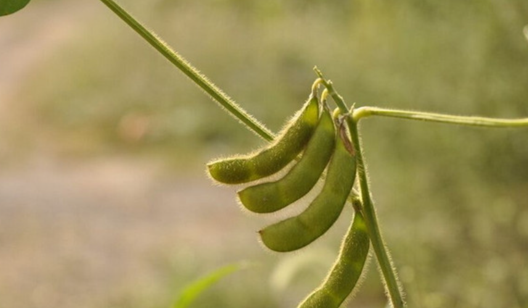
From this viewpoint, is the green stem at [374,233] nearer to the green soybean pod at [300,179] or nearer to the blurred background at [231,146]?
the green soybean pod at [300,179]

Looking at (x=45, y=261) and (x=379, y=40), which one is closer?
(x=379, y=40)

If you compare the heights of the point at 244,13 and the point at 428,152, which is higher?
the point at 244,13

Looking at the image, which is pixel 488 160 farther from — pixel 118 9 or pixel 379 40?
pixel 118 9

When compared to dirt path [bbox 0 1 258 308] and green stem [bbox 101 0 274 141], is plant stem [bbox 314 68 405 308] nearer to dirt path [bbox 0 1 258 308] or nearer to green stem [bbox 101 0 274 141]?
green stem [bbox 101 0 274 141]

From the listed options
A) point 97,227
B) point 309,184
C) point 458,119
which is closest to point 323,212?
point 309,184

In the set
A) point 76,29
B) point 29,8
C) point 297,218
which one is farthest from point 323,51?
point 297,218

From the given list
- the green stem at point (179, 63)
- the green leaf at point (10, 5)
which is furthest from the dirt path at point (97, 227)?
the green stem at point (179, 63)

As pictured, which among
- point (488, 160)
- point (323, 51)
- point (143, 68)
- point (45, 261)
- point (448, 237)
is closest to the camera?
point (488, 160)

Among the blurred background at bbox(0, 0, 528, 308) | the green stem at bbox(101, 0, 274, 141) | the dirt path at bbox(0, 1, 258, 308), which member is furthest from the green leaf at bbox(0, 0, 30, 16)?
the dirt path at bbox(0, 1, 258, 308)

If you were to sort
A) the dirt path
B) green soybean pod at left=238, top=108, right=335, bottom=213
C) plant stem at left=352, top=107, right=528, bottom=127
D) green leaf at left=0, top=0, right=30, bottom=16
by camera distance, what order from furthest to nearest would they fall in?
the dirt path → green leaf at left=0, top=0, right=30, bottom=16 → green soybean pod at left=238, top=108, right=335, bottom=213 → plant stem at left=352, top=107, right=528, bottom=127
